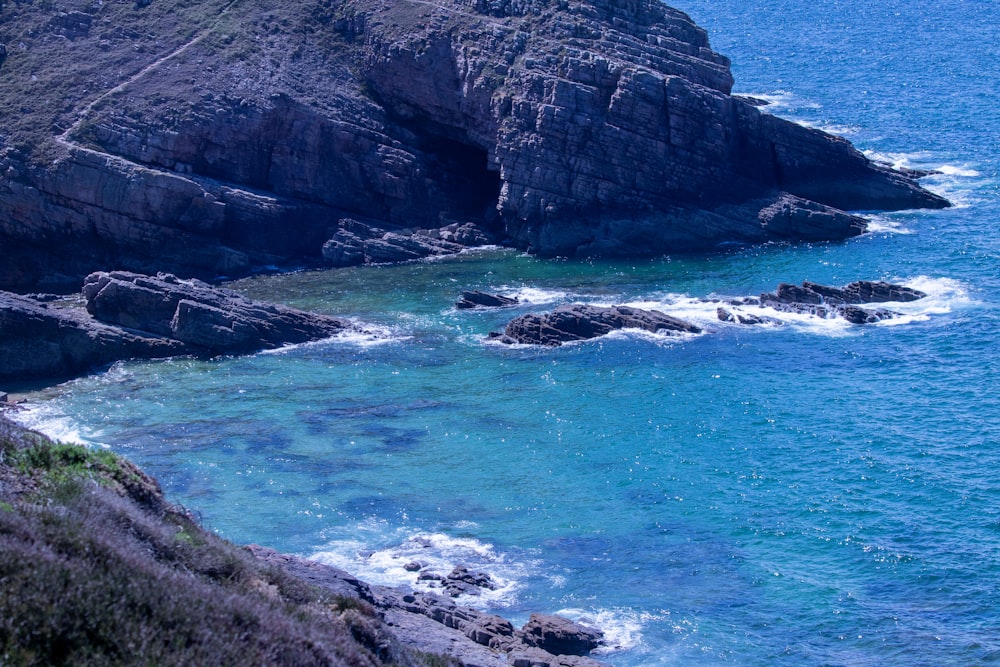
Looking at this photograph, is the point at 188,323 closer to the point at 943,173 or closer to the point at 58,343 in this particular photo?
the point at 58,343

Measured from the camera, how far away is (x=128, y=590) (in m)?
14.0

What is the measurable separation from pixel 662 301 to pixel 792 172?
1655 cm

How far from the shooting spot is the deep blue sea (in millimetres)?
29516

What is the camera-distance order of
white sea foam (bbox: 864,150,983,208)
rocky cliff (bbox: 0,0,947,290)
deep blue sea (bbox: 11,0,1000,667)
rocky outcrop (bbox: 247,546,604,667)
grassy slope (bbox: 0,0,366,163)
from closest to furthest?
rocky outcrop (bbox: 247,546,604,667) → deep blue sea (bbox: 11,0,1000,667) → rocky cliff (bbox: 0,0,947,290) → grassy slope (bbox: 0,0,366,163) → white sea foam (bbox: 864,150,983,208)

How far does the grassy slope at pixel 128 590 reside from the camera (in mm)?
12914

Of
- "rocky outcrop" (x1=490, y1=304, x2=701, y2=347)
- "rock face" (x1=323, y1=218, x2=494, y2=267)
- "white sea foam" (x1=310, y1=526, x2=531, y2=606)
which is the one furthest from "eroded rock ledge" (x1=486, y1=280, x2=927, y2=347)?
"white sea foam" (x1=310, y1=526, x2=531, y2=606)

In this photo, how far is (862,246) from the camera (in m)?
61.0

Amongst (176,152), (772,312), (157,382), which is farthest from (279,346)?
(772,312)

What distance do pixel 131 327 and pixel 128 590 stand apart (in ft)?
123

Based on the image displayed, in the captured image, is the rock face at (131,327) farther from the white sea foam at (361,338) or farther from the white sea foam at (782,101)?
the white sea foam at (782,101)

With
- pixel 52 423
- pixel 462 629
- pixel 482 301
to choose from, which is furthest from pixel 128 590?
pixel 482 301

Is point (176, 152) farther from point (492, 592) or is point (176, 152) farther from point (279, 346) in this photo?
point (492, 592)

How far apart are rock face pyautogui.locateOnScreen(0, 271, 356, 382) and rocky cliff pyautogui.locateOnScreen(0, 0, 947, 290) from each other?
1032 centimetres

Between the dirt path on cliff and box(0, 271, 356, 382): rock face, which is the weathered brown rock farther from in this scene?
the dirt path on cliff
